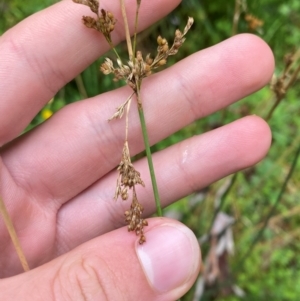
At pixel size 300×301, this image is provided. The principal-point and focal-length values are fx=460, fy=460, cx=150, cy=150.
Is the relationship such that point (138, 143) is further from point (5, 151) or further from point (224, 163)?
point (5, 151)

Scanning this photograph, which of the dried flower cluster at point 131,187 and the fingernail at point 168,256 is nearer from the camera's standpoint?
the dried flower cluster at point 131,187

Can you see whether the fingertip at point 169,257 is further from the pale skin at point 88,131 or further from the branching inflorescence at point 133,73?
the pale skin at point 88,131

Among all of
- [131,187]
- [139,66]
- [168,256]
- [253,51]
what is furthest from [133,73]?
[253,51]

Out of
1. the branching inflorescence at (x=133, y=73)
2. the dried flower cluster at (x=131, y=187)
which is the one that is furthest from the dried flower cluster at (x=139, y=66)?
the dried flower cluster at (x=131, y=187)

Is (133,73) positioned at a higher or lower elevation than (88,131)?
higher

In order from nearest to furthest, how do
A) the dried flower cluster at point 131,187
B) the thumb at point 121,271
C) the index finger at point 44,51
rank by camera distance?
the dried flower cluster at point 131,187
the thumb at point 121,271
the index finger at point 44,51

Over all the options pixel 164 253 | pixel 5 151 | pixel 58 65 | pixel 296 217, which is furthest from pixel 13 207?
pixel 296 217

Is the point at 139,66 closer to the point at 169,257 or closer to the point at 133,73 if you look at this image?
the point at 133,73
